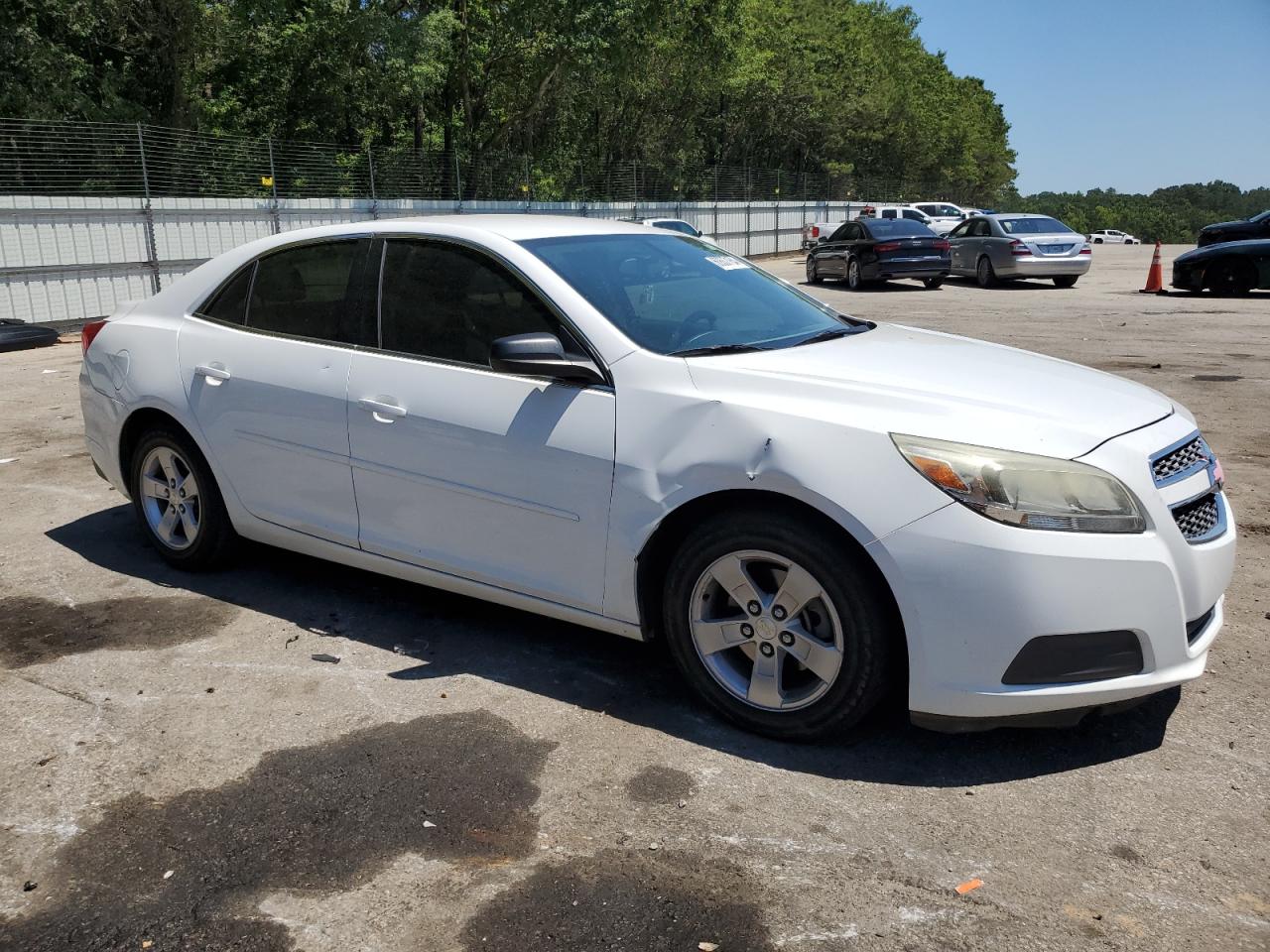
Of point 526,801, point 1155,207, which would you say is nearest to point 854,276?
point 526,801

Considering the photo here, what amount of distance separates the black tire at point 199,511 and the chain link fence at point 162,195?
12920mm

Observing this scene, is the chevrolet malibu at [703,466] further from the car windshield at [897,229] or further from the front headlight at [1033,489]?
the car windshield at [897,229]

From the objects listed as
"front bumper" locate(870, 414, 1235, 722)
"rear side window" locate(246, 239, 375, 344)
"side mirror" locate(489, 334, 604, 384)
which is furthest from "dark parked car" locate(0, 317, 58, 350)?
"front bumper" locate(870, 414, 1235, 722)

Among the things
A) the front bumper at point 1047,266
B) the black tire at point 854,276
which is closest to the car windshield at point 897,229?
the black tire at point 854,276

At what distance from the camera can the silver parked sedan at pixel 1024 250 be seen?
23562 mm

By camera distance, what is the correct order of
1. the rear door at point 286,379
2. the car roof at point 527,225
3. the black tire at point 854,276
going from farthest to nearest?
1. the black tire at point 854,276
2. the rear door at point 286,379
3. the car roof at point 527,225

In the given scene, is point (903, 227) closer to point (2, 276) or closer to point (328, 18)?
point (328, 18)

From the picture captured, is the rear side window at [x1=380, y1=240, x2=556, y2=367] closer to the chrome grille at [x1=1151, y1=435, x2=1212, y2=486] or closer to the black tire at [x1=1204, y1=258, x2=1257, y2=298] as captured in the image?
the chrome grille at [x1=1151, y1=435, x2=1212, y2=486]

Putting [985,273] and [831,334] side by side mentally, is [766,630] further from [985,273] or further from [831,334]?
[985,273]

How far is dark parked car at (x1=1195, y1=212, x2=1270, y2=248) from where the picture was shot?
20.6 m

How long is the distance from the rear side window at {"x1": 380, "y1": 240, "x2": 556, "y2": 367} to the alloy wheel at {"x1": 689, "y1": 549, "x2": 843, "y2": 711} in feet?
3.67

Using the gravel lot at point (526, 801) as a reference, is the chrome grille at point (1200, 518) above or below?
above

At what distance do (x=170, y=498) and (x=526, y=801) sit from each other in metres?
2.84

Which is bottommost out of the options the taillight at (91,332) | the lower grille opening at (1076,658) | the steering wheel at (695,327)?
the lower grille opening at (1076,658)
